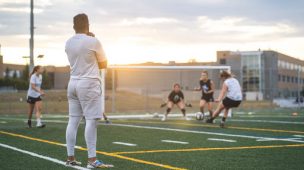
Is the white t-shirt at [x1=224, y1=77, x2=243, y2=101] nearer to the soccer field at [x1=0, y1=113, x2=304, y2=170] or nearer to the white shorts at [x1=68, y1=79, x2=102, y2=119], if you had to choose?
the soccer field at [x1=0, y1=113, x2=304, y2=170]

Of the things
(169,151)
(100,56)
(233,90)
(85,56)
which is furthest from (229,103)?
(85,56)

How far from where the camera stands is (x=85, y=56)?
728 centimetres

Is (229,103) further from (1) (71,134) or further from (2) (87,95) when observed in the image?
(2) (87,95)

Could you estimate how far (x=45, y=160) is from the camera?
8.11 m

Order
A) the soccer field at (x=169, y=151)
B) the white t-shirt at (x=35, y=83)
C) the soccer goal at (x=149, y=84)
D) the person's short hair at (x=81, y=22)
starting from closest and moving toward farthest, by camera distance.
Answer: the person's short hair at (x=81, y=22), the soccer field at (x=169, y=151), the white t-shirt at (x=35, y=83), the soccer goal at (x=149, y=84)

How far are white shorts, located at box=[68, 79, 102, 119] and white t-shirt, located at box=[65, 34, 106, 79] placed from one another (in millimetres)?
81

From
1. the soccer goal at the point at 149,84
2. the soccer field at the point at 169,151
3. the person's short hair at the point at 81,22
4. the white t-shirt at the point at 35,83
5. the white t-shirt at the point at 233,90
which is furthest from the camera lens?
the soccer goal at the point at 149,84

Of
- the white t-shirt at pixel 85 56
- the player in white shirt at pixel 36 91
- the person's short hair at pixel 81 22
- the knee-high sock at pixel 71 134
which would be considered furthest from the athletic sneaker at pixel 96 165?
the player in white shirt at pixel 36 91

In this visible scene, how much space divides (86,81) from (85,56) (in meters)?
0.34

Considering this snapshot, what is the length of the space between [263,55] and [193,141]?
7310 cm

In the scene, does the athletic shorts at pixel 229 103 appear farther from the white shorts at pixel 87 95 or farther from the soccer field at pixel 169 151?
the white shorts at pixel 87 95

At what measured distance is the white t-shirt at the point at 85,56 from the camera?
7250 millimetres

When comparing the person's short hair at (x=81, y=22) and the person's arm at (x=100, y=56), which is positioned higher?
the person's short hair at (x=81, y=22)

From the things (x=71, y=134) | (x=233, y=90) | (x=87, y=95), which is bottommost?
(x=71, y=134)
